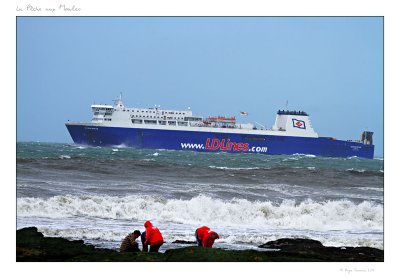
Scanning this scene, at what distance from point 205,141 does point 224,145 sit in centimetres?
111

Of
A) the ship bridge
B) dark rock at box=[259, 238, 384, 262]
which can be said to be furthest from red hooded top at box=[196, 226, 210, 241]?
the ship bridge

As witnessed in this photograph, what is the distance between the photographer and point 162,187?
14.5 meters

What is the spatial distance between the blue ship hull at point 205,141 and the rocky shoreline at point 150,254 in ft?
82.1

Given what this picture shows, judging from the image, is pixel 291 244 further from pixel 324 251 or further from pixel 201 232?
pixel 201 232

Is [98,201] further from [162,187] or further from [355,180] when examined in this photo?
[355,180]

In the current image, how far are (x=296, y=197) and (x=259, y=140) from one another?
2078cm

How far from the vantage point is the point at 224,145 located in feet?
113

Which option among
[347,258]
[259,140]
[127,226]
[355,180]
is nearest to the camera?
[347,258]

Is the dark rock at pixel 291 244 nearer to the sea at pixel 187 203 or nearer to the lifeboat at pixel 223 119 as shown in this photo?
the sea at pixel 187 203

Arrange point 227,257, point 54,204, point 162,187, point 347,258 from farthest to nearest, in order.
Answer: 1. point 162,187
2. point 54,204
3. point 347,258
4. point 227,257

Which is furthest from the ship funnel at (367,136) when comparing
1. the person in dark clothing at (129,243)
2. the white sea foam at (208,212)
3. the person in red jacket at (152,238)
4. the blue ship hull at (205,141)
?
the person in dark clothing at (129,243)

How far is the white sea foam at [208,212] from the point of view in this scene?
37.2 ft
